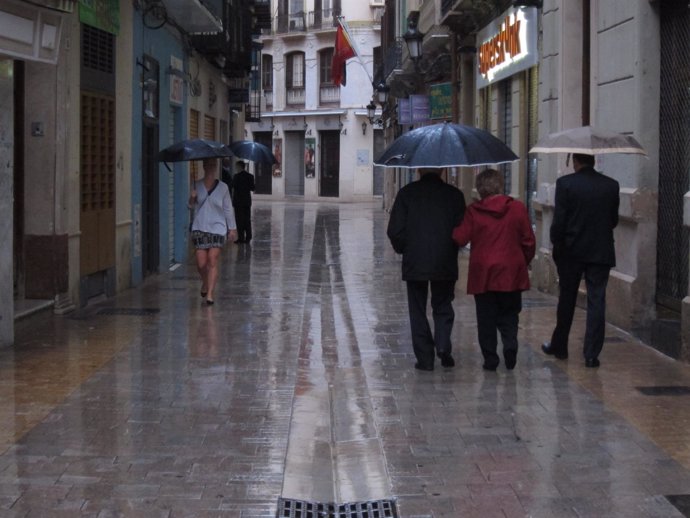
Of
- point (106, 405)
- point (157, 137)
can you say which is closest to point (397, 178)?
point (157, 137)

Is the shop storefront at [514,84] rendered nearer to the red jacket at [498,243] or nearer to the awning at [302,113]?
the red jacket at [498,243]

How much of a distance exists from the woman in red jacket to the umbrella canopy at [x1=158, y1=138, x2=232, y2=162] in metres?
5.32

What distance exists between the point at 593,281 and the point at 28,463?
190 inches

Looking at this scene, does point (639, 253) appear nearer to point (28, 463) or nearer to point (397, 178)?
point (28, 463)

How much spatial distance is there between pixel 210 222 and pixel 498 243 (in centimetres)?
538

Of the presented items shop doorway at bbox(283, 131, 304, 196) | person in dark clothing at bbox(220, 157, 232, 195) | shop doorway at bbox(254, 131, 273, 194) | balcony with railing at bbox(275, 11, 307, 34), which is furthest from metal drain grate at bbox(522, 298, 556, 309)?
shop doorway at bbox(254, 131, 273, 194)

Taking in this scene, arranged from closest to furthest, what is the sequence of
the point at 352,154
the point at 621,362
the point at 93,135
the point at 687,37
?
the point at 621,362
the point at 687,37
the point at 93,135
the point at 352,154

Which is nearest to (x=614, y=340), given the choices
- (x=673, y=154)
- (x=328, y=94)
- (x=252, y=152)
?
(x=673, y=154)

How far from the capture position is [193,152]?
45.2ft

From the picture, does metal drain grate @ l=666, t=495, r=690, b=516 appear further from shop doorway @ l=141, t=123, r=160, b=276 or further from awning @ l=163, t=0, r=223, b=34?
awning @ l=163, t=0, r=223, b=34

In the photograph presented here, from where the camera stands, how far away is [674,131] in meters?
10.6

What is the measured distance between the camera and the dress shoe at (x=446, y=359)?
30.6 feet

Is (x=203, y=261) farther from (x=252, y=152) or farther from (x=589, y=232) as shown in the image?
(x=252, y=152)

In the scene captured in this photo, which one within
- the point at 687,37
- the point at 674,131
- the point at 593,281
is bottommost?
the point at 593,281
